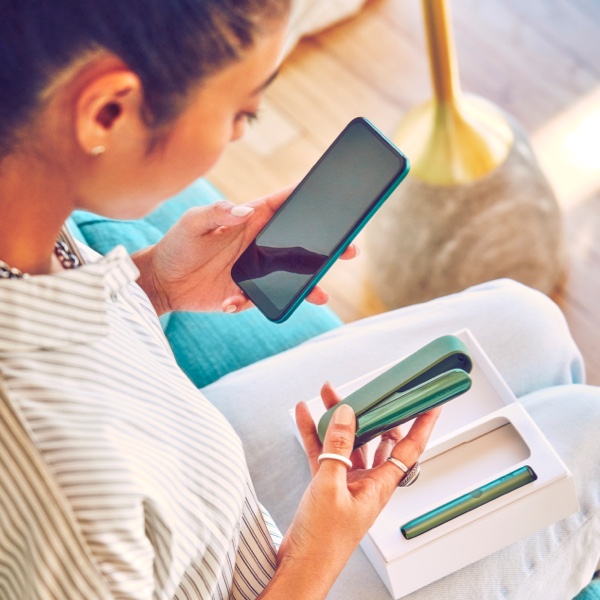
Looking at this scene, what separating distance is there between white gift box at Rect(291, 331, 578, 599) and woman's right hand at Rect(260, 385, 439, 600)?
5 cm

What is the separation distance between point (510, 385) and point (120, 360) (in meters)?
0.46

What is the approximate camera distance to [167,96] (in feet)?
1.60

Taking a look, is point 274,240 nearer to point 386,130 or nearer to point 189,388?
point 189,388

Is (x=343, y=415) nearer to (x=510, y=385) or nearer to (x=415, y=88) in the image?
(x=510, y=385)

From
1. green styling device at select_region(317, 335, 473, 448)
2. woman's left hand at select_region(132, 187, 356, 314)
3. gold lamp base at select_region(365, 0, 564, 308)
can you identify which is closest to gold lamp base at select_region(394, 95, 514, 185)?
gold lamp base at select_region(365, 0, 564, 308)

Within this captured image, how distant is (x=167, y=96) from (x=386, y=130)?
3.60 feet

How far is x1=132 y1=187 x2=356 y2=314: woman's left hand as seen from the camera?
822 millimetres

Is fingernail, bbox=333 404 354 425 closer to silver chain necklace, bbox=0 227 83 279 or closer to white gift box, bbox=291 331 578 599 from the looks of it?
white gift box, bbox=291 331 578 599

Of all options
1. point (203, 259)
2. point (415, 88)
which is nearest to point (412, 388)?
Result: point (203, 259)

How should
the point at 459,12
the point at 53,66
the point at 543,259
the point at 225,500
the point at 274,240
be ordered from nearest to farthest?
the point at 53,66 < the point at 225,500 < the point at 274,240 < the point at 543,259 < the point at 459,12

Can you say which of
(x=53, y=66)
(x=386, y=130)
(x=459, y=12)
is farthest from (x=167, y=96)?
(x=459, y=12)

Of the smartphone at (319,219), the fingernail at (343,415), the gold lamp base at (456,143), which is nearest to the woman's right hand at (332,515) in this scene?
the fingernail at (343,415)

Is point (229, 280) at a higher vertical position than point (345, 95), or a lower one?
lower

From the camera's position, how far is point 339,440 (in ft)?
2.17
